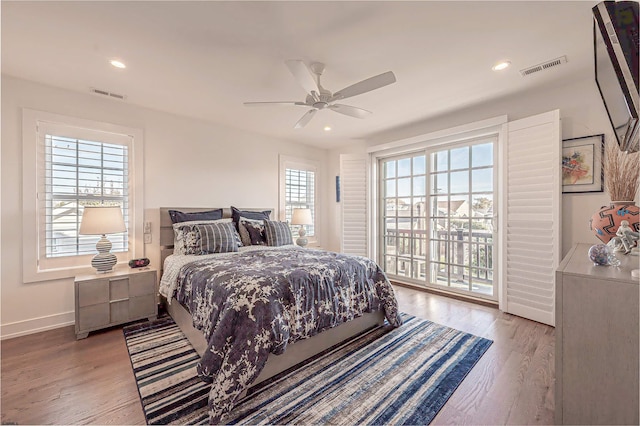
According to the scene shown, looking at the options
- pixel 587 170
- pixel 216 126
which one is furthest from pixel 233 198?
pixel 587 170

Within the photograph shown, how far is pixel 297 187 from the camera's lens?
16.1 feet

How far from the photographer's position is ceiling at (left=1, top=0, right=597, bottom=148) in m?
1.71

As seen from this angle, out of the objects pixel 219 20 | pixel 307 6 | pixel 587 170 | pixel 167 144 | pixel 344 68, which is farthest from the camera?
pixel 167 144

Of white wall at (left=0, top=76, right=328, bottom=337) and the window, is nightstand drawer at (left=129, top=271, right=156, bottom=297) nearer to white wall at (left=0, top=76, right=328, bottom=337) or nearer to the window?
white wall at (left=0, top=76, right=328, bottom=337)

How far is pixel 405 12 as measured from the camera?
5.68 ft

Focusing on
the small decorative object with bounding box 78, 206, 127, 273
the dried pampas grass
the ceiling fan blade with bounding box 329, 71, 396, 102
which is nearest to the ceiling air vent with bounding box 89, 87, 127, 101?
the small decorative object with bounding box 78, 206, 127, 273

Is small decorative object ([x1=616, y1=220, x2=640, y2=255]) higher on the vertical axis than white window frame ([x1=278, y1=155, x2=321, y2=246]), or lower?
lower

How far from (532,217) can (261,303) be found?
300 centimetres

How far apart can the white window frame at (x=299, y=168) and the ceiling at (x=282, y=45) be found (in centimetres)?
172

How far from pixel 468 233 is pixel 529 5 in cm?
263

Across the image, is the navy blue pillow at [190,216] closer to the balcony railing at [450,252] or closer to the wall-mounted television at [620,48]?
the balcony railing at [450,252]

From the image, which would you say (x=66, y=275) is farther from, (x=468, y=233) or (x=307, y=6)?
(x=468, y=233)

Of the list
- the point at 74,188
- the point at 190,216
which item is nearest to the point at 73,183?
the point at 74,188

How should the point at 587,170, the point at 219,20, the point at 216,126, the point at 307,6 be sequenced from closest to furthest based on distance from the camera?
the point at 307,6 → the point at 219,20 → the point at 587,170 → the point at 216,126
